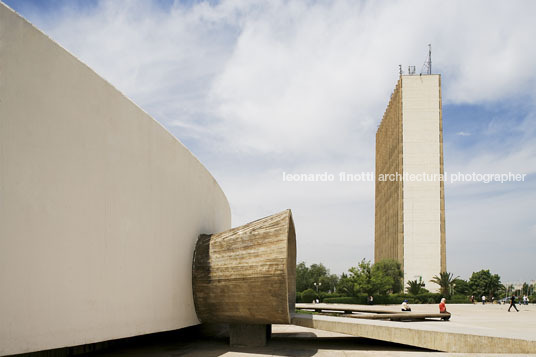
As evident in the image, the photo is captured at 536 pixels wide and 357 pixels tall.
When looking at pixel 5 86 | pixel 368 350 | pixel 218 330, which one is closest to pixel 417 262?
pixel 218 330

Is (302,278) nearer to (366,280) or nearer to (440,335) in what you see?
(366,280)

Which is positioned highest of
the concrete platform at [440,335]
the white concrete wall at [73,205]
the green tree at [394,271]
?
the white concrete wall at [73,205]

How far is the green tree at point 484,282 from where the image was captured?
6650 centimetres

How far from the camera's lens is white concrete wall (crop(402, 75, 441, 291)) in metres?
45.4

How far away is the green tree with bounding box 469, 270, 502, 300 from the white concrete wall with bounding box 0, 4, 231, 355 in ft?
218

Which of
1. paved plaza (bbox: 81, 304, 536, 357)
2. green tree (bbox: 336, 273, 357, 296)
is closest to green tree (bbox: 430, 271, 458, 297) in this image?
green tree (bbox: 336, 273, 357, 296)

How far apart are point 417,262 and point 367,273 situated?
460 inches

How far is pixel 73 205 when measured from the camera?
6.47 metres

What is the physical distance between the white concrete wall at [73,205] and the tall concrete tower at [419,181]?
132 feet

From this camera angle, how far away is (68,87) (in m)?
6.46

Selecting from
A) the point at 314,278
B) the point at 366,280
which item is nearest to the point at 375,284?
the point at 366,280

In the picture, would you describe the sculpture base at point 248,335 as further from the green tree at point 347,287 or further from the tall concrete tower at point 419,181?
the tall concrete tower at point 419,181

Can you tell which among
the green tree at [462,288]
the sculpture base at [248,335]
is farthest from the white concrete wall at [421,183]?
the sculpture base at [248,335]

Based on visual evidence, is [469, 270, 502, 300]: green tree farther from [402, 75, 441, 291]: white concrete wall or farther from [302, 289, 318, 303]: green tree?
[302, 289, 318, 303]: green tree
